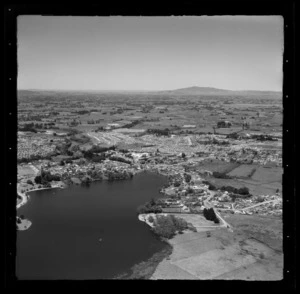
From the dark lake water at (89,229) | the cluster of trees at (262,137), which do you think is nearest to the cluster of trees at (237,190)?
the cluster of trees at (262,137)

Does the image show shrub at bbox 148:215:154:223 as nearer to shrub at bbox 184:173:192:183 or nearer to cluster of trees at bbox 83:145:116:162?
shrub at bbox 184:173:192:183

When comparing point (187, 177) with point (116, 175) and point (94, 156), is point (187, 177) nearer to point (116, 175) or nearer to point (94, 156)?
point (116, 175)

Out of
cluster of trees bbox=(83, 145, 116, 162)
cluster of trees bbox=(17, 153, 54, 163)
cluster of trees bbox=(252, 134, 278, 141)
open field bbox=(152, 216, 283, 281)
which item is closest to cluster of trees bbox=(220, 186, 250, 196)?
open field bbox=(152, 216, 283, 281)

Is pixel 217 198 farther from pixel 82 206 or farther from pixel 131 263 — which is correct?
pixel 82 206

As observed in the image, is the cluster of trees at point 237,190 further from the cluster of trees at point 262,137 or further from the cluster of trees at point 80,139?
the cluster of trees at point 80,139

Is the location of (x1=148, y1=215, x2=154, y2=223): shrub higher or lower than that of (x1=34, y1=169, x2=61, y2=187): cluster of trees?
lower
